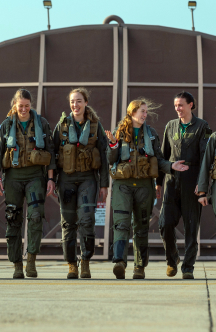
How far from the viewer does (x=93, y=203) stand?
5195 millimetres

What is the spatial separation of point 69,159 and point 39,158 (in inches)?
11.8

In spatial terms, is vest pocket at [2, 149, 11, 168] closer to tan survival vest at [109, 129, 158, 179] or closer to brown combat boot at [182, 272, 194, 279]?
tan survival vest at [109, 129, 158, 179]

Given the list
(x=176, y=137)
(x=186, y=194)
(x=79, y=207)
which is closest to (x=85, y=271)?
(x=79, y=207)

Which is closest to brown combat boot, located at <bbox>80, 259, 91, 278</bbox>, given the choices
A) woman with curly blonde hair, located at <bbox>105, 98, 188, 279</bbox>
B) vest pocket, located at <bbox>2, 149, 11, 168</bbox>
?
woman with curly blonde hair, located at <bbox>105, 98, 188, 279</bbox>

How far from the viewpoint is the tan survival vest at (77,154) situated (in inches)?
205

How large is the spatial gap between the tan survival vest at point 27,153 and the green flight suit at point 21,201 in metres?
0.06

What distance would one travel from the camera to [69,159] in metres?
5.20

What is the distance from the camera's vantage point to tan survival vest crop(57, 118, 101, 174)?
5.20m

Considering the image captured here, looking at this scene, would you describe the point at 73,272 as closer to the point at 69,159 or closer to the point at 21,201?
the point at 21,201
